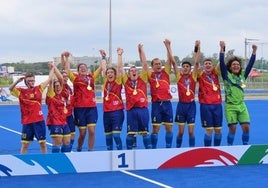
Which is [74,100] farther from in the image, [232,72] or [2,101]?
[2,101]

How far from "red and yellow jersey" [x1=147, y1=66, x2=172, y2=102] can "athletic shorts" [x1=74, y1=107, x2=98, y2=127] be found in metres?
1.30

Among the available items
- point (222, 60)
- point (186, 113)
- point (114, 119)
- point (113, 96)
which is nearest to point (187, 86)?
point (186, 113)

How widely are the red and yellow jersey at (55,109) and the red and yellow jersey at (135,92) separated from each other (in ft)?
4.30

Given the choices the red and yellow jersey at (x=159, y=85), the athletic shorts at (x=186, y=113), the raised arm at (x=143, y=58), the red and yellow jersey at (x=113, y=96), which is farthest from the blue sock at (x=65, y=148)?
the athletic shorts at (x=186, y=113)

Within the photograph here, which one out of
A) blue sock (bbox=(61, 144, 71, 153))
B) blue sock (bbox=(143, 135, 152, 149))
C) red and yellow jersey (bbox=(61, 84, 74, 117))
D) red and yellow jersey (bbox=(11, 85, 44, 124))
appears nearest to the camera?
red and yellow jersey (bbox=(11, 85, 44, 124))

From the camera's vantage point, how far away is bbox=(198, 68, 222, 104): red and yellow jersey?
10.1m

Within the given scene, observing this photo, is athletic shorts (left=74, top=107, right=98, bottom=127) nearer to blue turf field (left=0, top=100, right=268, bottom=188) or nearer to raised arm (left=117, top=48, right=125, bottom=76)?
raised arm (left=117, top=48, right=125, bottom=76)

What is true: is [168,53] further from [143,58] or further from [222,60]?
[222,60]

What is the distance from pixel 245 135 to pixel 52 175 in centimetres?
413

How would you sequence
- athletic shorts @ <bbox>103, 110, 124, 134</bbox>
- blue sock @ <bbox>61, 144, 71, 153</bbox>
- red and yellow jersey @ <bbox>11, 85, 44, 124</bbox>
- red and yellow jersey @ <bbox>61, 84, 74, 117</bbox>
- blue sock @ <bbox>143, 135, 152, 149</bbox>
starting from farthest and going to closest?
1. blue sock @ <bbox>143, 135, 152, 149</bbox>
2. athletic shorts @ <bbox>103, 110, 124, 134</bbox>
3. red and yellow jersey @ <bbox>61, 84, 74, 117</bbox>
4. blue sock @ <bbox>61, 144, 71, 153</bbox>
5. red and yellow jersey @ <bbox>11, 85, 44, 124</bbox>

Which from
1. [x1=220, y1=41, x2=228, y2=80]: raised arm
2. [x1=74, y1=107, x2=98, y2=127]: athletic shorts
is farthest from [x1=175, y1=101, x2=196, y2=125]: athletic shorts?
[x1=74, y1=107, x2=98, y2=127]: athletic shorts

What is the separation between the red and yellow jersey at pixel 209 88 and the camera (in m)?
10.1

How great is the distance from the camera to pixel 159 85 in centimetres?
1011

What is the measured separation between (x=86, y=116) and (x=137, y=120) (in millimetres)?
1074
